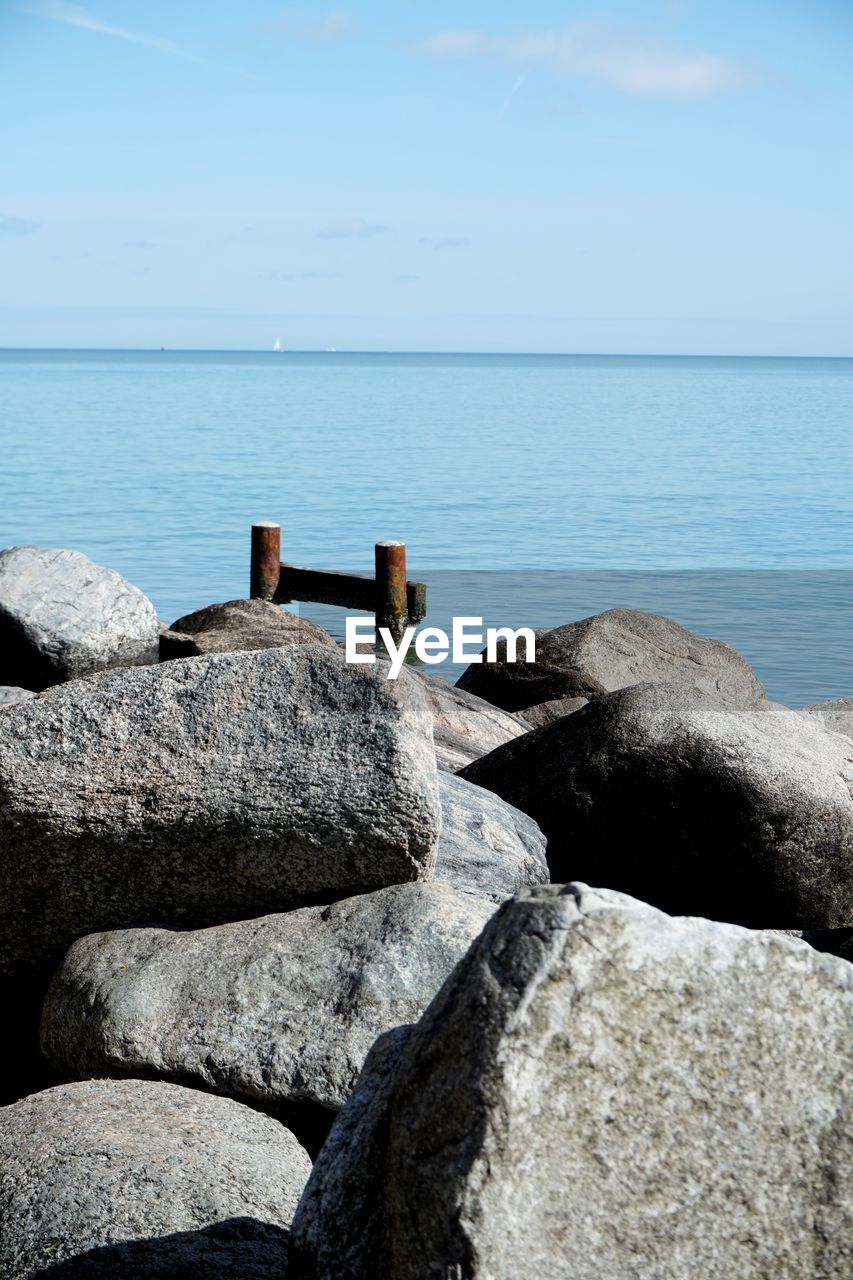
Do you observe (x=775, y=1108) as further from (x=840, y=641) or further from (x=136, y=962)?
(x=840, y=641)

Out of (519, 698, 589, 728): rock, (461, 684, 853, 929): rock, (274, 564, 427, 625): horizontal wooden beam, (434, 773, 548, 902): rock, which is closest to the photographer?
(434, 773, 548, 902): rock

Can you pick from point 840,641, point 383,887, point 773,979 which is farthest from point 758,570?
point 773,979

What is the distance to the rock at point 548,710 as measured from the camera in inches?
402

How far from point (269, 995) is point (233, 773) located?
65 cm

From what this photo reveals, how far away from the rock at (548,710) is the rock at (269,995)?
608cm

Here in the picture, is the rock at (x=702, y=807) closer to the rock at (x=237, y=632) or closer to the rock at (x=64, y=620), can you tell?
the rock at (x=237, y=632)

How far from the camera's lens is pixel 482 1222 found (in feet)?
7.08

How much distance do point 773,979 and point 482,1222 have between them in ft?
2.04

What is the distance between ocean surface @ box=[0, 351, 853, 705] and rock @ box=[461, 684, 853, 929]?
1106 cm

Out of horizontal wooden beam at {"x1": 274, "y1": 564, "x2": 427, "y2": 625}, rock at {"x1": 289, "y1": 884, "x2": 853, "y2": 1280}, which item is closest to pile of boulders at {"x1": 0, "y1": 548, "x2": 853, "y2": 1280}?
rock at {"x1": 289, "y1": 884, "x2": 853, "y2": 1280}

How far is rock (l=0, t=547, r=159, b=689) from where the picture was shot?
469 inches

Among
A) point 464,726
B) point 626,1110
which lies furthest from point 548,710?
point 626,1110

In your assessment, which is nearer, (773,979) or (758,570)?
(773,979)

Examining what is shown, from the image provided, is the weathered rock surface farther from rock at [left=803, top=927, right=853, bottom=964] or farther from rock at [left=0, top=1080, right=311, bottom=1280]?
rock at [left=803, top=927, right=853, bottom=964]
